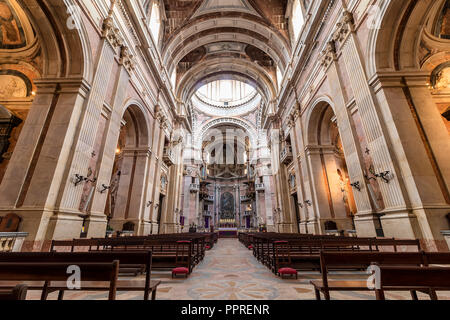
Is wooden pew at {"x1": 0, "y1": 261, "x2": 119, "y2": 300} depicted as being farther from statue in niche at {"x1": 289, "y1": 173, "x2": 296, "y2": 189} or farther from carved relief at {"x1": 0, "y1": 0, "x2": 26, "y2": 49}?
statue in niche at {"x1": 289, "y1": 173, "x2": 296, "y2": 189}

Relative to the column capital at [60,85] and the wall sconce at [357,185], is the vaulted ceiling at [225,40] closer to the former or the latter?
the column capital at [60,85]

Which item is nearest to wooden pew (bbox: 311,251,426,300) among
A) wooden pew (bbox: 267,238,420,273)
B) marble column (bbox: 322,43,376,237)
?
wooden pew (bbox: 267,238,420,273)

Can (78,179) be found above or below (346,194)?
below

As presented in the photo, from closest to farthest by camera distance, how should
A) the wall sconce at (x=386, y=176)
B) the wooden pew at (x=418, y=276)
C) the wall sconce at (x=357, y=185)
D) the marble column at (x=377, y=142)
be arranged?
1. the wooden pew at (x=418, y=276)
2. the marble column at (x=377, y=142)
3. the wall sconce at (x=386, y=176)
4. the wall sconce at (x=357, y=185)

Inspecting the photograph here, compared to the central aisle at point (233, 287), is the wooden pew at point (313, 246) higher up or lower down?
higher up

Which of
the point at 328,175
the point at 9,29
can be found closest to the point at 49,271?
the point at 9,29

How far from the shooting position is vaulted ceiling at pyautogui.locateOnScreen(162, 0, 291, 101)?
1333cm

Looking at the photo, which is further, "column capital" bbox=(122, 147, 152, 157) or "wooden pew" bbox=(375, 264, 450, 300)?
"column capital" bbox=(122, 147, 152, 157)

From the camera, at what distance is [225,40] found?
15734mm

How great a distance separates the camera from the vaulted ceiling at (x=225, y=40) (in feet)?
43.7

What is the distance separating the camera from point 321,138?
34.8ft

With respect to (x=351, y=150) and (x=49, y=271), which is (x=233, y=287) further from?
(x=351, y=150)

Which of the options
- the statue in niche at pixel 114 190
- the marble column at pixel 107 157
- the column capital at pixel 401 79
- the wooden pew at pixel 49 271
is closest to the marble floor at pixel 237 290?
the wooden pew at pixel 49 271

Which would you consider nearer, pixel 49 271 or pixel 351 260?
pixel 49 271
